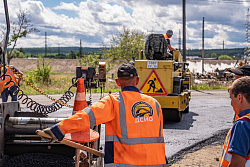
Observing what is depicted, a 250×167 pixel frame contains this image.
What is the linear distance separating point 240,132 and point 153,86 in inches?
280

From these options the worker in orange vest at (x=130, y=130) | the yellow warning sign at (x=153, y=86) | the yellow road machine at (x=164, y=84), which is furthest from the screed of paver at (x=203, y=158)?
the worker in orange vest at (x=130, y=130)

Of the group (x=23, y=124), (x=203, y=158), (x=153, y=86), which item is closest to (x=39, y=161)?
(x=23, y=124)

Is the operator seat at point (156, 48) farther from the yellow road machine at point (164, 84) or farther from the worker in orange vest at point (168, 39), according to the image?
Result: the yellow road machine at point (164, 84)

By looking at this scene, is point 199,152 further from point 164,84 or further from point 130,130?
point 130,130

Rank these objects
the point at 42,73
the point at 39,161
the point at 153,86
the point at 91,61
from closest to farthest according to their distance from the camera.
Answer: the point at 39,161 < the point at 153,86 < the point at 42,73 < the point at 91,61

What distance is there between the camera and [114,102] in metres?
2.92

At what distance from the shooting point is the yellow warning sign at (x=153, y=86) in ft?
30.8

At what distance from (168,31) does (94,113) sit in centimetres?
822

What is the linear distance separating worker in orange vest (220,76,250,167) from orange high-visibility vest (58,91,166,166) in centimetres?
65

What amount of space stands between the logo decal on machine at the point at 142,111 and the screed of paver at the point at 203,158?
9.97ft

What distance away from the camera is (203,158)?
616 centimetres

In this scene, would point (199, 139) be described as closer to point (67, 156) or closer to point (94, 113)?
point (67, 156)

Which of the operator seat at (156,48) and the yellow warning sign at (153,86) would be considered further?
the operator seat at (156,48)

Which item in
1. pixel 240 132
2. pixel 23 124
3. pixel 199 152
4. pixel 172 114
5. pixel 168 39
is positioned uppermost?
pixel 168 39
